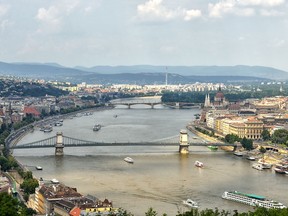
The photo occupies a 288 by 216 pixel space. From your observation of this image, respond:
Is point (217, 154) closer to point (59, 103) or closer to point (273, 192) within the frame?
point (273, 192)

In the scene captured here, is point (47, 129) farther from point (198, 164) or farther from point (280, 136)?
point (198, 164)

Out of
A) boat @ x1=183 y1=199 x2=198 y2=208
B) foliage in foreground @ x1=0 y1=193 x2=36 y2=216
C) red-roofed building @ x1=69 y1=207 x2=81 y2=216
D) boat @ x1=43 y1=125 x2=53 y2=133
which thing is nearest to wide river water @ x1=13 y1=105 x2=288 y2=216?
boat @ x1=183 y1=199 x2=198 y2=208

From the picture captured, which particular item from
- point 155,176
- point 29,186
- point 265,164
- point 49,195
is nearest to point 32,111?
point 265,164

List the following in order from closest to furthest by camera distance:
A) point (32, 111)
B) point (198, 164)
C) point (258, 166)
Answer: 1. point (198, 164)
2. point (258, 166)
3. point (32, 111)

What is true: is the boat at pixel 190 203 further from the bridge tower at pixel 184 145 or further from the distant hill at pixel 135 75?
the distant hill at pixel 135 75

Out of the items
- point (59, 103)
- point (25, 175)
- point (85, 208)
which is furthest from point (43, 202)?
point (59, 103)

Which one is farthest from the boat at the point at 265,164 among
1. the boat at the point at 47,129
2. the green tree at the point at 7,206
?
the boat at the point at 47,129

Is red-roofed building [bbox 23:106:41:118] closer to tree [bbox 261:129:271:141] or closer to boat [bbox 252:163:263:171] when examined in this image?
tree [bbox 261:129:271:141]
